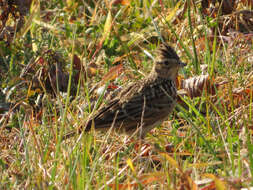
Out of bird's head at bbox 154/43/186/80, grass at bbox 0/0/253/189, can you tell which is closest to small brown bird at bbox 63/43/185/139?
bird's head at bbox 154/43/186/80

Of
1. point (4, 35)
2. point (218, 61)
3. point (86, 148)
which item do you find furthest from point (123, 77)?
point (86, 148)

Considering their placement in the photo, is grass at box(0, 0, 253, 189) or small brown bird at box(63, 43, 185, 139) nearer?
grass at box(0, 0, 253, 189)

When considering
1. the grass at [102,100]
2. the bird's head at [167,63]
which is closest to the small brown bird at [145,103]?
the bird's head at [167,63]

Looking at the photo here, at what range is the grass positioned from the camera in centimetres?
375

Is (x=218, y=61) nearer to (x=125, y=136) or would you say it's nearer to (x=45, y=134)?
(x=125, y=136)

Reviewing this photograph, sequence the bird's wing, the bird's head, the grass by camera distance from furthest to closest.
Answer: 1. the bird's head
2. the bird's wing
3. the grass

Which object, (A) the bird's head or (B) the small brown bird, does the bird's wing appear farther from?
(A) the bird's head

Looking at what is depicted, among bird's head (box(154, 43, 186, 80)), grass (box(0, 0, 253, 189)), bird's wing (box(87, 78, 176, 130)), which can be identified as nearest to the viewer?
grass (box(0, 0, 253, 189))

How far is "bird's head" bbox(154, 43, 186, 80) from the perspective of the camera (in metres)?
5.56

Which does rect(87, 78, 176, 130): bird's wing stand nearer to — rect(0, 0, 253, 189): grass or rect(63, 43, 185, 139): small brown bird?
rect(63, 43, 185, 139): small brown bird

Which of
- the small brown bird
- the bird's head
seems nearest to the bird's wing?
the small brown bird

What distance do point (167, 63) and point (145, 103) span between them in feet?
1.76

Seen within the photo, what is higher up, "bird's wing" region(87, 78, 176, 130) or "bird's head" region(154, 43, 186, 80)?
"bird's head" region(154, 43, 186, 80)

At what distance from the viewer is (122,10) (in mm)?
7602
